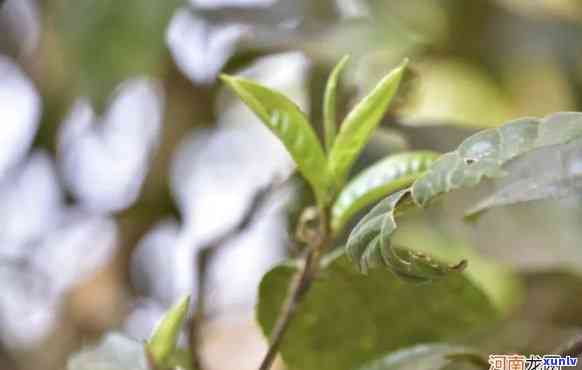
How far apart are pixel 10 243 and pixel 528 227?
0.81 meters

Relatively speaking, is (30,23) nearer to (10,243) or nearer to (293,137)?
(10,243)

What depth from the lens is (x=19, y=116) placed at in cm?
138

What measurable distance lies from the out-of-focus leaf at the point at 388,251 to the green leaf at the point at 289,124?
0.26 ft

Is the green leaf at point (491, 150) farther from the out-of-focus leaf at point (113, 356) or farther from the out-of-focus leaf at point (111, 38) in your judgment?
the out-of-focus leaf at point (111, 38)

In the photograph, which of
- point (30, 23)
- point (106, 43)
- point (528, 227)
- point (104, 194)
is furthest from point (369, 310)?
point (30, 23)

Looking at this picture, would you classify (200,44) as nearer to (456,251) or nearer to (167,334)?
(456,251)

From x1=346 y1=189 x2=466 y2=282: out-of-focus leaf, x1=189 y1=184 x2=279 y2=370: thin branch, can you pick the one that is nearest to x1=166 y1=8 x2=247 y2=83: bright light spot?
x1=189 y1=184 x2=279 y2=370: thin branch

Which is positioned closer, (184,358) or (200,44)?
(184,358)

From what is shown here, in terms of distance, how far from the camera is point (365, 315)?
0.65 m

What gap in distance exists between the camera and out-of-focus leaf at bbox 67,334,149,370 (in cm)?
49

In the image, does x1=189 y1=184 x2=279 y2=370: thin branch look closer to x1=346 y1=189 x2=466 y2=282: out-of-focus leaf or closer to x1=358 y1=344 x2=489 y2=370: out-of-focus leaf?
x1=358 y1=344 x2=489 y2=370: out-of-focus leaf

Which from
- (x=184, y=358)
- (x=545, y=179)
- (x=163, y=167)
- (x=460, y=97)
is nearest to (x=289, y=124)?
(x=545, y=179)

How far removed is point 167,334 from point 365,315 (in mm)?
194

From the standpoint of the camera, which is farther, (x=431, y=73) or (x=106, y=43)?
(x=431, y=73)
